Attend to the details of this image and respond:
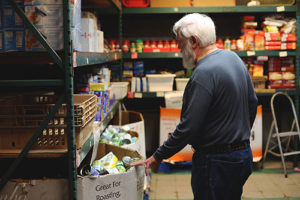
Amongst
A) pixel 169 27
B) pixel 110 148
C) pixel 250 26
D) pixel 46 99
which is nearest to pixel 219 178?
pixel 110 148

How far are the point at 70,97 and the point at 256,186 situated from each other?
3.16m

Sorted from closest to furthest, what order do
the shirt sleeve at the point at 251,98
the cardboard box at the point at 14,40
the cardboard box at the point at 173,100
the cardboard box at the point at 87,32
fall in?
1. the cardboard box at the point at 14,40
2. the shirt sleeve at the point at 251,98
3. the cardboard box at the point at 87,32
4. the cardboard box at the point at 173,100

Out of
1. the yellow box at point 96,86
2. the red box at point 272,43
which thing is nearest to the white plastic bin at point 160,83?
the red box at point 272,43

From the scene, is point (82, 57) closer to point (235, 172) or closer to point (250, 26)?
point (235, 172)

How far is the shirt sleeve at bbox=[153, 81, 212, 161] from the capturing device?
2020mm

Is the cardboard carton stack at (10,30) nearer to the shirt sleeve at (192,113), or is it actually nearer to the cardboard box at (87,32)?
the cardboard box at (87,32)

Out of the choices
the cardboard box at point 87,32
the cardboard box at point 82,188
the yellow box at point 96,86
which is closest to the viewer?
the cardboard box at point 82,188

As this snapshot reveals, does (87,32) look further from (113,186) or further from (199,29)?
(113,186)

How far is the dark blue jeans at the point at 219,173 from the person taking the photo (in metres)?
2.16

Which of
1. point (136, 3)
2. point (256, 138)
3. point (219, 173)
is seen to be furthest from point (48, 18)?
point (256, 138)

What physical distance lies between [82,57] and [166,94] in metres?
2.83

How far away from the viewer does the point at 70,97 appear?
189 centimetres

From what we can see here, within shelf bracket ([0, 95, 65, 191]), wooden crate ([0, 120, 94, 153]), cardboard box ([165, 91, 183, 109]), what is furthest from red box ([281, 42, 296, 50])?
shelf bracket ([0, 95, 65, 191])

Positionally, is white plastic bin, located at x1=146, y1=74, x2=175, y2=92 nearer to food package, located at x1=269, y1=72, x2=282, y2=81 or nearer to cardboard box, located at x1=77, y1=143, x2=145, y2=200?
food package, located at x1=269, y1=72, x2=282, y2=81
